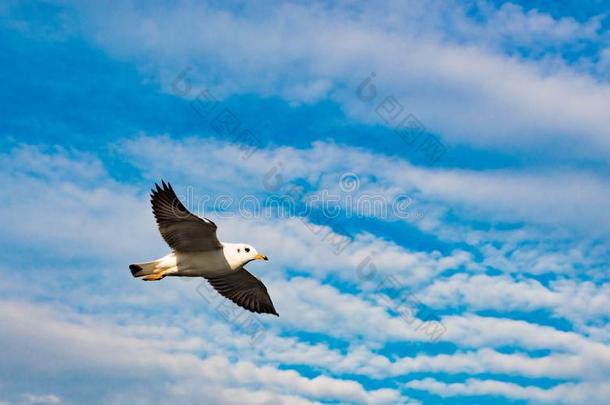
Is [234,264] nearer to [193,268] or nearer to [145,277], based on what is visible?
[193,268]

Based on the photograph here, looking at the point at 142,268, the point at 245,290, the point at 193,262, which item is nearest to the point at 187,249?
the point at 193,262

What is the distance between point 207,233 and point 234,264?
5.41 feet

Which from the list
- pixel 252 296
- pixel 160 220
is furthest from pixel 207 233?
pixel 252 296

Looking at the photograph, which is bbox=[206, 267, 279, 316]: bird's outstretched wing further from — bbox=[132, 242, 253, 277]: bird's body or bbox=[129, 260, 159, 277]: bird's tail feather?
bbox=[129, 260, 159, 277]: bird's tail feather

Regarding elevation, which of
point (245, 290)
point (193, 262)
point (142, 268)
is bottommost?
point (142, 268)

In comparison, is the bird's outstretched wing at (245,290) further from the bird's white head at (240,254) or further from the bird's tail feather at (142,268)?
the bird's tail feather at (142,268)

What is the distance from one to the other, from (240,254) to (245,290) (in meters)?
3.38

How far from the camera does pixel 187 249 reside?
81.7 ft

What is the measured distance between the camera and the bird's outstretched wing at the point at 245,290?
90.5 ft

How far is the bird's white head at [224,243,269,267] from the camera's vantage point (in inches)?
989

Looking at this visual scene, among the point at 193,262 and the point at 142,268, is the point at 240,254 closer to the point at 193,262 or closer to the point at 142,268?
the point at 193,262

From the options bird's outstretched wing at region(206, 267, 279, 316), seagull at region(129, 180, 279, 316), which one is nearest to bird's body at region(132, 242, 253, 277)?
seagull at region(129, 180, 279, 316)

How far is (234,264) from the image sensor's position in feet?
82.7

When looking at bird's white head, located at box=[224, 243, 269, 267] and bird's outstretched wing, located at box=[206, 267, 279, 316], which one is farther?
bird's outstretched wing, located at box=[206, 267, 279, 316]
